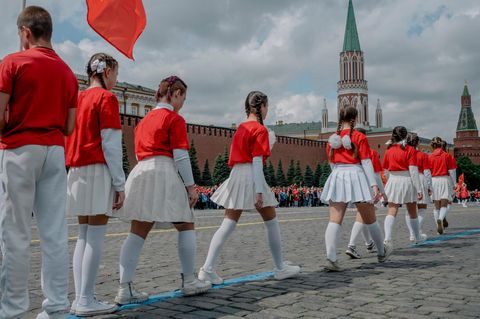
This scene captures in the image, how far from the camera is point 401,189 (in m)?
8.76


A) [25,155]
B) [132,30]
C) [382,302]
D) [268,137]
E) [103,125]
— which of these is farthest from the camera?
[132,30]

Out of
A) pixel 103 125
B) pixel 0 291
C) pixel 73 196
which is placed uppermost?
pixel 103 125

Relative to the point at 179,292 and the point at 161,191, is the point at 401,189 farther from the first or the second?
the point at 161,191

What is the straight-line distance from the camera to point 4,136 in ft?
11.2

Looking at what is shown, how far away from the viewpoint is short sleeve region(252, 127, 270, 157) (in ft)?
17.6

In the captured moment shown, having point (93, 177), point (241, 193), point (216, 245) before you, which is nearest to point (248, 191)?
point (241, 193)

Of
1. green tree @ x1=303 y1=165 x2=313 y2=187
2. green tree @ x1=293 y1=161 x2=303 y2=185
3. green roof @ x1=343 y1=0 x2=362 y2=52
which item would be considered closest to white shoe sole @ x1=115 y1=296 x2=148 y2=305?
green tree @ x1=293 y1=161 x2=303 y2=185

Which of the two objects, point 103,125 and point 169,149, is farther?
point 169,149

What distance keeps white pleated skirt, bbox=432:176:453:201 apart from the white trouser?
31.9 feet

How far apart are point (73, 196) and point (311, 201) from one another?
4253 centimetres

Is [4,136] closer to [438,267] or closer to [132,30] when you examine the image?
[132,30]

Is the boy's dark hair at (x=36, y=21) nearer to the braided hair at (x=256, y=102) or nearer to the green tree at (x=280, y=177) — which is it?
the braided hair at (x=256, y=102)

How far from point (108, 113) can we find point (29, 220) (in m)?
1.03

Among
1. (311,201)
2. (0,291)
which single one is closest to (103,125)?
(0,291)
